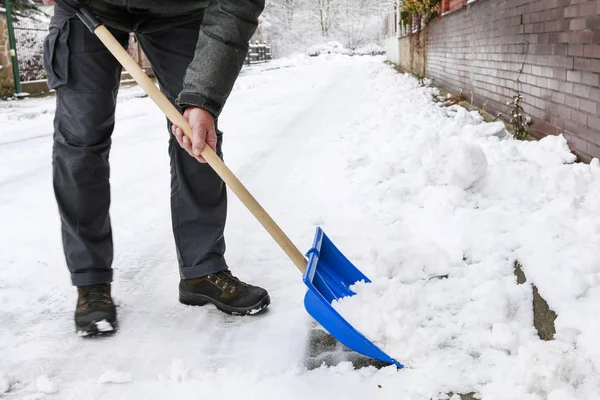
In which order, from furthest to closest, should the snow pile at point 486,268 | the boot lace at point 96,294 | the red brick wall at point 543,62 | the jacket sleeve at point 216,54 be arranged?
the red brick wall at point 543,62, the boot lace at point 96,294, the jacket sleeve at point 216,54, the snow pile at point 486,268

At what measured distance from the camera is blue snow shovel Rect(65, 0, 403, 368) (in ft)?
5.89

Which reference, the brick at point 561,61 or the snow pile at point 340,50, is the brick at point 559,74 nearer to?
the brick at point 561,61

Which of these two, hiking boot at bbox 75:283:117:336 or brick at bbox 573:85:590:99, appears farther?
brick at bbox 573:85:590:99

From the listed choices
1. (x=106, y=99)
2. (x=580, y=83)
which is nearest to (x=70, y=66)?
(x=106, y=99)

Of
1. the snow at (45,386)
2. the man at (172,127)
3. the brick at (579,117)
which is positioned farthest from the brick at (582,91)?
the snow at (45,386)

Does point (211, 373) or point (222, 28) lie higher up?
point (222, 28)

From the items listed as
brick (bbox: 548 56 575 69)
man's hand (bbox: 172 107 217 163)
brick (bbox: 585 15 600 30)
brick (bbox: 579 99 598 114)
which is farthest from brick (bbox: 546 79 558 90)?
man's hand (bbox: 172 107 217 163)

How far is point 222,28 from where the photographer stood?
192 centimetres

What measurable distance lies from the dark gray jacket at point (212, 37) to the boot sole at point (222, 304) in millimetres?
747

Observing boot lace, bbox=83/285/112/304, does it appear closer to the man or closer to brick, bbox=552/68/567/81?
the man

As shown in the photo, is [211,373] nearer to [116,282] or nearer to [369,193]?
[116,282]

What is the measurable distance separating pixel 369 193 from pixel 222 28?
191 centimetres

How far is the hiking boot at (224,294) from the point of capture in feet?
7.31

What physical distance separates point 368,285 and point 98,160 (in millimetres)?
1091
